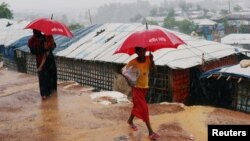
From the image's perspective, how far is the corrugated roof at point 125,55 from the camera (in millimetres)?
10961

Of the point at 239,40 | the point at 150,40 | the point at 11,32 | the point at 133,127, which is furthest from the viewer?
the point at 239,40

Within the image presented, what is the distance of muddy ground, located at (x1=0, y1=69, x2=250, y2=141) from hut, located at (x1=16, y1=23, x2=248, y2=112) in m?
2.04

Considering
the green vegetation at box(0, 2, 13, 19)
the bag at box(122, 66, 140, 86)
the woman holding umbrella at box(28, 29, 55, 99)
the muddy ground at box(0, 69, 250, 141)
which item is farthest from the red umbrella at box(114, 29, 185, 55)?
the green vegetation at box(0, 2, 13, 19)

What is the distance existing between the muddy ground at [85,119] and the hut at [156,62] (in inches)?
80.5

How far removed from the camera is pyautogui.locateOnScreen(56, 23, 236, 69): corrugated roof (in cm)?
1096

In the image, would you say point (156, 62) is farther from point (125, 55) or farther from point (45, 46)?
point (45, 46)

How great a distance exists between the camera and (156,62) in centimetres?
1076

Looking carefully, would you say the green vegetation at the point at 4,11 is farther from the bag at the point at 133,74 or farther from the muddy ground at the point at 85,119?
the bag at the point at 133,74

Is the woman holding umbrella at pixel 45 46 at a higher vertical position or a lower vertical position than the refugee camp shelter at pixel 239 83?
higher

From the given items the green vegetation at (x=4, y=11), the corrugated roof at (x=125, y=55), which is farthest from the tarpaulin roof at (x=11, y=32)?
the green vegetation at (x=4, y=11)

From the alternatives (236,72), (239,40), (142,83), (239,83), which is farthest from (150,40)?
(239,40)

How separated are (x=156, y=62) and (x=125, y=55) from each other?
1.61 metres

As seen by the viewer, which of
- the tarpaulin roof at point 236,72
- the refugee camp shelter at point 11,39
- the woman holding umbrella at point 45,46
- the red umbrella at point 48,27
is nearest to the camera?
the red umbrella at point 48,27

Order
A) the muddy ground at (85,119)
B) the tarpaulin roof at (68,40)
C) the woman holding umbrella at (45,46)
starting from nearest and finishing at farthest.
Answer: the muddy ground at (85,119) < the woman holding umbrella at (45,46) < the tarpaulin roof at (68,40)
